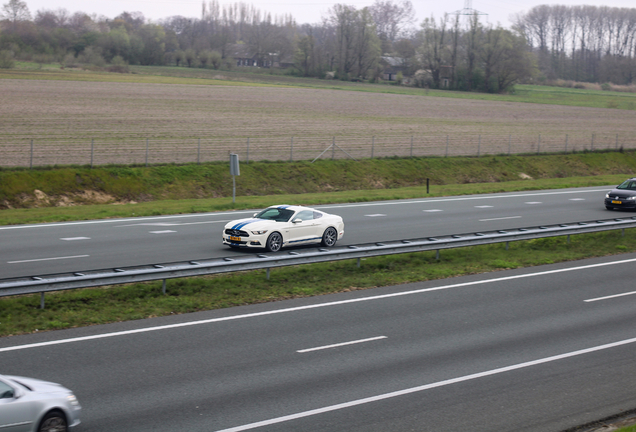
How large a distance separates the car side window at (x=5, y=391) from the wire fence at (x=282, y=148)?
27.1 metres

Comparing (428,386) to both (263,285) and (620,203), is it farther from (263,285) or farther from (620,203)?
(620,203)

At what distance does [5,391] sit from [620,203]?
87.3 feet

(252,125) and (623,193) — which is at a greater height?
(252,125)

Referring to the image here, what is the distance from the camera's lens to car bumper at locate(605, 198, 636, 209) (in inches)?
1089

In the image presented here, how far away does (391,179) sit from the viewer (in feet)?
135

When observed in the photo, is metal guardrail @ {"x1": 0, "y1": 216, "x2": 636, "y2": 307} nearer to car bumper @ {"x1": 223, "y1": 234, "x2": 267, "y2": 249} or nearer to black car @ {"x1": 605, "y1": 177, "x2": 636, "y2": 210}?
car bumper @ {"x1": 223, "y1": 234, "x2": 267, "y2": 249}

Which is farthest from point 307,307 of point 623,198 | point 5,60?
point 5,60

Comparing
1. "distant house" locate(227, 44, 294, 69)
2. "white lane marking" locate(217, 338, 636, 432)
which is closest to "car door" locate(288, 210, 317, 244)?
"white lane marking" locate(217, 338, 636, 432)

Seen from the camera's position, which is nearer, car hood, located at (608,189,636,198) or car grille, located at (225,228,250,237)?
car grille, located at (225,228,250,237)

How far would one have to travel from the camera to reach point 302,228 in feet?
61.6

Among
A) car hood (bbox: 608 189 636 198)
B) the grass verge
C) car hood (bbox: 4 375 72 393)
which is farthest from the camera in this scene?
car hood (bbox: 608 189 636 198)

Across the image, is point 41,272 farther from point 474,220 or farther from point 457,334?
point 474,220

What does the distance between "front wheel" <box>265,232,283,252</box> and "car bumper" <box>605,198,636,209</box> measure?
54.7ft

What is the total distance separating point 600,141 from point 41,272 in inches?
2103
